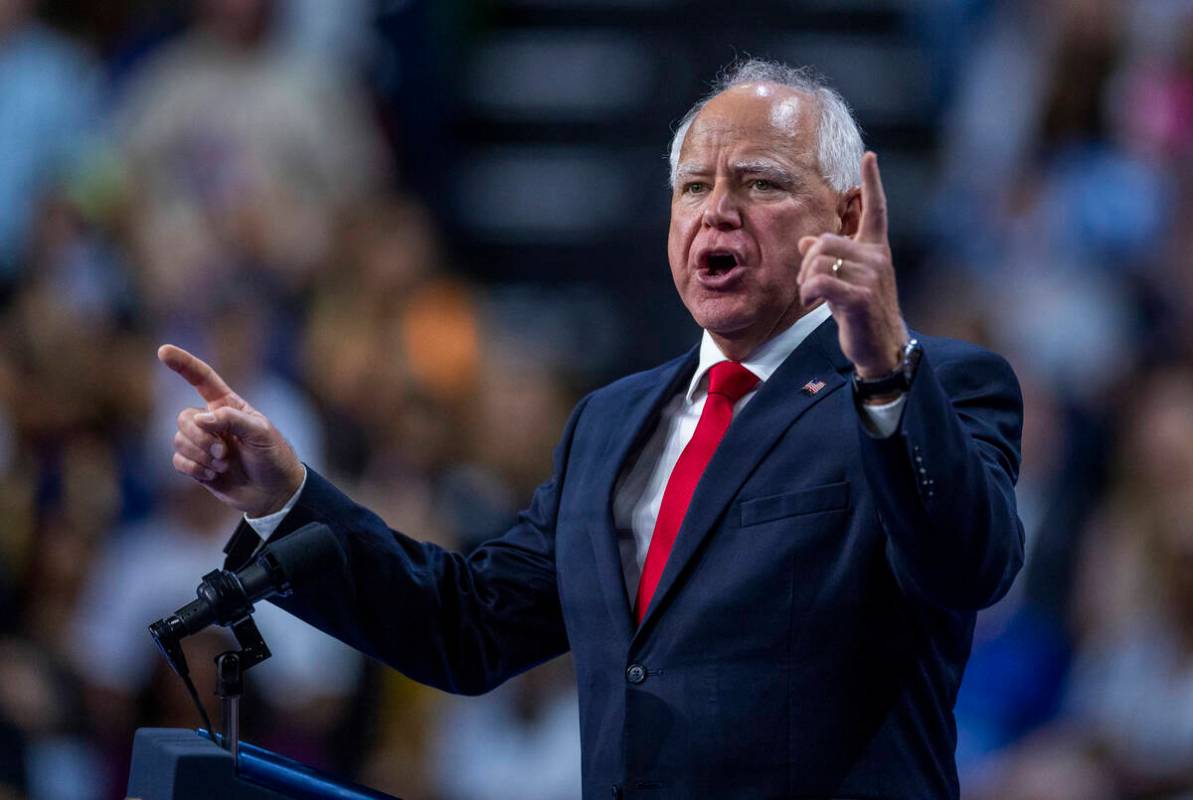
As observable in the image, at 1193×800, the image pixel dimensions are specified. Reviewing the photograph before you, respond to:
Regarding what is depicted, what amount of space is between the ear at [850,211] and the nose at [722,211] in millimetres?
181

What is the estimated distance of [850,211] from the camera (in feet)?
8.57

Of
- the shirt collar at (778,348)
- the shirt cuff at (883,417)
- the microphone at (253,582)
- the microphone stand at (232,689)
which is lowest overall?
the microphone stand at (232,689)

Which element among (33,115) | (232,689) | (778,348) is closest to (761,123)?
(778,348)

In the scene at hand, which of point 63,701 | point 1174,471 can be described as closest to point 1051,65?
point 1174,471

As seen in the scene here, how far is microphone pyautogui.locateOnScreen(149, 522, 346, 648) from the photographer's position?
2156mm

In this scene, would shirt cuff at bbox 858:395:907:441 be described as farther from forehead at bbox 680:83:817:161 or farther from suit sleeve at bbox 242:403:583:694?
suit sleeve at bbox 242:403:583:694

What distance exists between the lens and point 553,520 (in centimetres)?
272

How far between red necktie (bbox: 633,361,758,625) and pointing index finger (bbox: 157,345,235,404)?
1.99ft

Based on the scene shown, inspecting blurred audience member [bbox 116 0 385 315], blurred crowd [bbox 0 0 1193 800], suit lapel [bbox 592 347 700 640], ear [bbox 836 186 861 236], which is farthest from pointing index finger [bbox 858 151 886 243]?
blurred audience member [bbox 116 0 385 315]

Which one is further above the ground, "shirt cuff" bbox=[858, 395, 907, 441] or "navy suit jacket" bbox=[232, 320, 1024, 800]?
"shirt cuff" bbox=[858, 395, 907, 441]

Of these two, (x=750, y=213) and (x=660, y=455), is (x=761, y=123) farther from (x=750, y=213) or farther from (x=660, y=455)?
(x=660, y=455)

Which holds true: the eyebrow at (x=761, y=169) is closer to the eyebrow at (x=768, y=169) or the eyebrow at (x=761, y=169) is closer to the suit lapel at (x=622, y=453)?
the eyebrow at (x=768, y=169)

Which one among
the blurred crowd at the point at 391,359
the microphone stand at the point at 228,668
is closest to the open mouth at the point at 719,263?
the microphone stand at the point at 228,668

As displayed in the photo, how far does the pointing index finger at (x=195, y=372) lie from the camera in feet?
7.68
